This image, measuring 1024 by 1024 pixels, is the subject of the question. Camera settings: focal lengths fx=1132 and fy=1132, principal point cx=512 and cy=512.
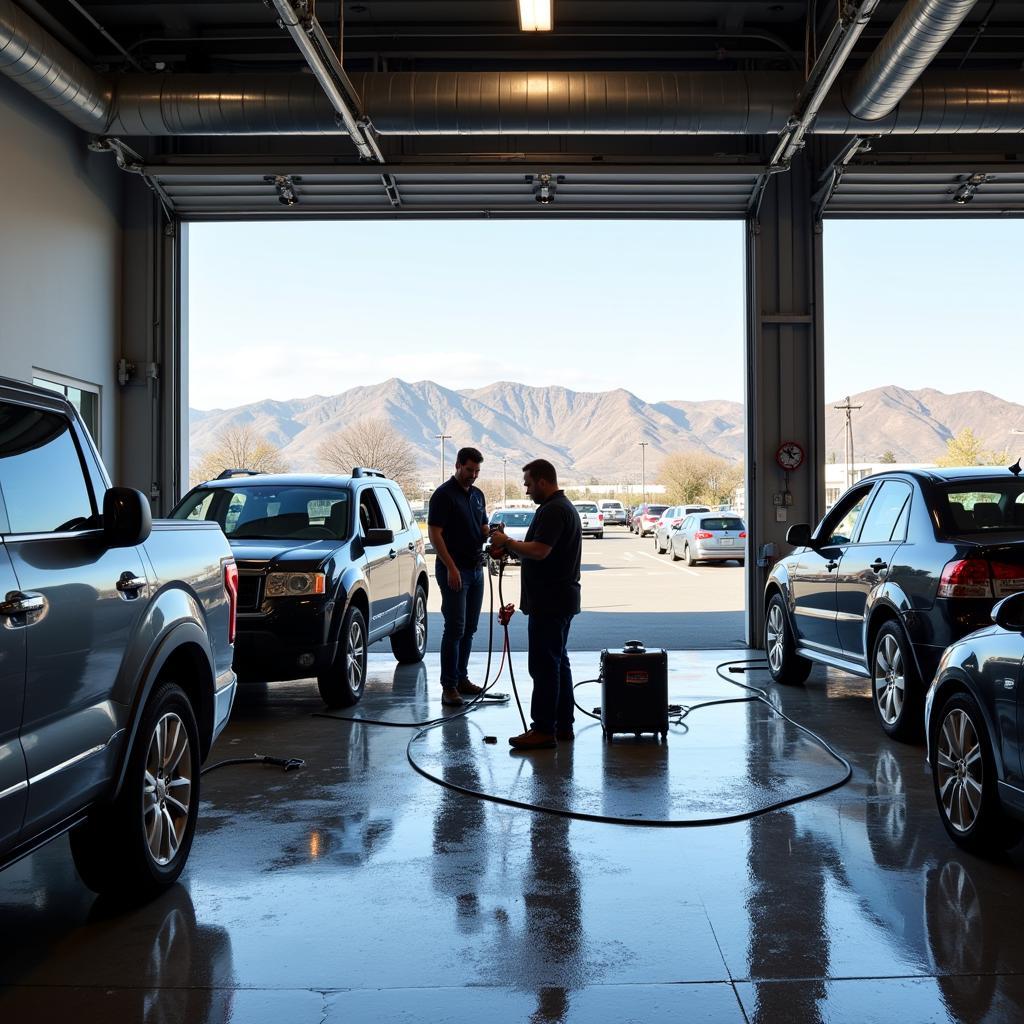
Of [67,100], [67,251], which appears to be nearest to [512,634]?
[67,251]

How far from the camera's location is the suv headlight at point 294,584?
8.41m

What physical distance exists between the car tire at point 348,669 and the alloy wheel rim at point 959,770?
15.9 ft

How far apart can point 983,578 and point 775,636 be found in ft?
12.6

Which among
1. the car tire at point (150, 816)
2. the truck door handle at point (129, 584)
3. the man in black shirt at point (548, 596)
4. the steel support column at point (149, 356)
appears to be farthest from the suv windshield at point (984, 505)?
the steel support column at point (149, 356)

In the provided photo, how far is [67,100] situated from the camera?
995 centimetres

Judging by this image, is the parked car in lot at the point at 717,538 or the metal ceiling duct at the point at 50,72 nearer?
the metal ceiling duct at the point at 50,72

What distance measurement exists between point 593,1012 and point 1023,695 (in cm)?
208

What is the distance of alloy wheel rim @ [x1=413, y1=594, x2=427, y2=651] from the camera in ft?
39.4

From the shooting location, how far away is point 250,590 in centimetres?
842

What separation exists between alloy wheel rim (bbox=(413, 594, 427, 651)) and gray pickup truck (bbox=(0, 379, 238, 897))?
6893 mm

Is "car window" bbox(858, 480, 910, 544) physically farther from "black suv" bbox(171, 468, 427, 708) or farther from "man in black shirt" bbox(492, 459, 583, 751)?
"black suv" bbox(171, 468, 427, 708)

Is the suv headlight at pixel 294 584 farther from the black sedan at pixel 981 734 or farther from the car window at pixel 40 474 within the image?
the black sedan at pixel 981 734

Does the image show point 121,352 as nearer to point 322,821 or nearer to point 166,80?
point 166,80

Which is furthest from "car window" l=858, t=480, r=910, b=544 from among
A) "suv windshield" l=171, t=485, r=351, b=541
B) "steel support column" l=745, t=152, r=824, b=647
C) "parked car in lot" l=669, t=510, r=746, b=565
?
"parked car in lot" l=669, t=510, r=746, b=565
